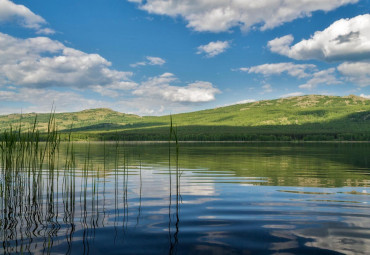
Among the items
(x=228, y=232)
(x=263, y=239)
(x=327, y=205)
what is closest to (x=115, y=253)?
(x=228, y=232)

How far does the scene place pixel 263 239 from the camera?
33.4 feet

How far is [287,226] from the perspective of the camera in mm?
11703

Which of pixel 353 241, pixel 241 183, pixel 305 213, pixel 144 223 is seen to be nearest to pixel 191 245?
pixel 144 223

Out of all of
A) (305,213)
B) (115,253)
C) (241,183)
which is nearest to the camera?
(115,253)

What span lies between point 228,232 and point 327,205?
7.54 metres

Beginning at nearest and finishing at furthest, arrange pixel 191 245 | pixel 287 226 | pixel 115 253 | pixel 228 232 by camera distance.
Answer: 1. pixel 115 253
2. pixel 191 245
3. pixel 228 232
4. pixel 287 226

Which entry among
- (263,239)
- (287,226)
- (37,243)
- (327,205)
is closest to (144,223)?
(37,243)

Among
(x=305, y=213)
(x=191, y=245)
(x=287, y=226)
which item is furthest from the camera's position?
(x=305, y=213)

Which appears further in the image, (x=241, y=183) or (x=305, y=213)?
(x=241, y=183)

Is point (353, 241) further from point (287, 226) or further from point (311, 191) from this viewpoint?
point (311, 191)

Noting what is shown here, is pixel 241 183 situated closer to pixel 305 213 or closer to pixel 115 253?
pixel 305 213

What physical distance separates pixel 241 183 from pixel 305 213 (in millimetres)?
10168

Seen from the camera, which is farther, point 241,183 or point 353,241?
point 241,183

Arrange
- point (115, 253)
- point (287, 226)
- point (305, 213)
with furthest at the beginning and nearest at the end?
point (305, 213) → point (287, 226) → point (115, 253)
